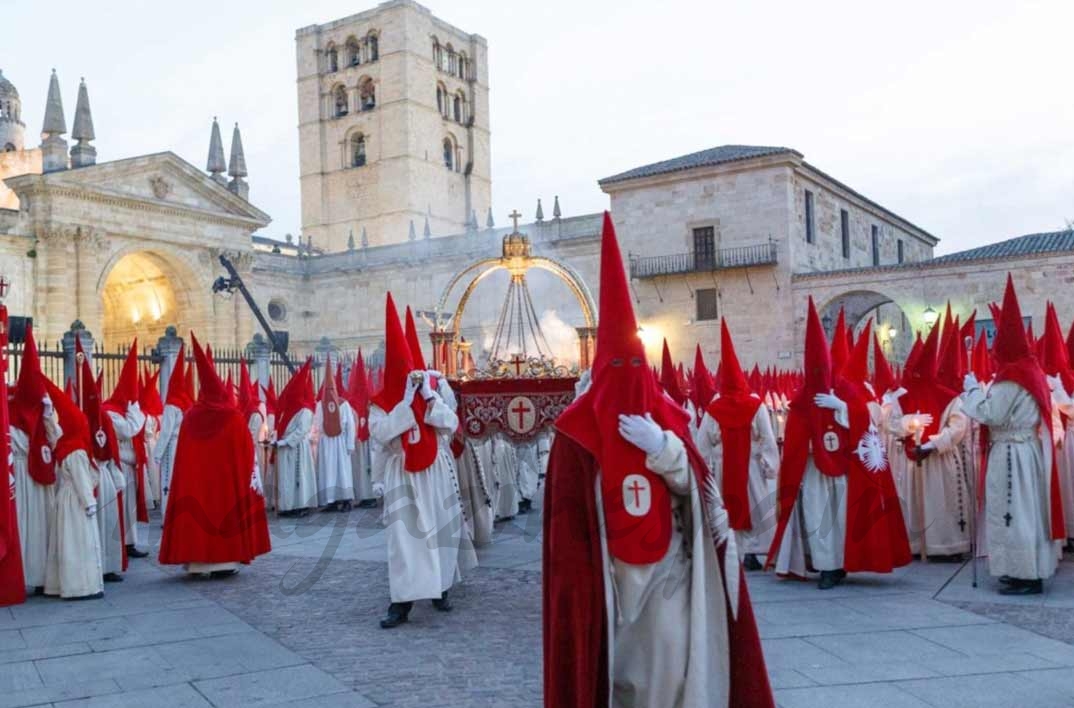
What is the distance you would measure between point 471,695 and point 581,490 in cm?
167

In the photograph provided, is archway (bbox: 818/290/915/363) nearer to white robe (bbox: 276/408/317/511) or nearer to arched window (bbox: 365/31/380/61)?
white robe (bbox: 276/408/317/511)

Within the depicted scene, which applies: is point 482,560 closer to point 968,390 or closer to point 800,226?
point 968,390

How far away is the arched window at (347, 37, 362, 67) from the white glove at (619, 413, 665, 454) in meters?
61.3

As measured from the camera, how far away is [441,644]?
237 inches

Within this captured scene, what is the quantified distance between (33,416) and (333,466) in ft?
20.1

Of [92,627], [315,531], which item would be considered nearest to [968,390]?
[92,627]

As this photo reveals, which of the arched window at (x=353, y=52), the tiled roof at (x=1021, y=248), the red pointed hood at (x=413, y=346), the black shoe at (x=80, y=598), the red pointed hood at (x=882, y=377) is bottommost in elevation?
the black shoe at (x=80, y=598)

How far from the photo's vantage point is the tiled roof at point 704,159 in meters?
30.2

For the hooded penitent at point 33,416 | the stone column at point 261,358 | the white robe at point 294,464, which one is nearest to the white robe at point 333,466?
the white robe at point 294,464

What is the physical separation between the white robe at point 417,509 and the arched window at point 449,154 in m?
58.8

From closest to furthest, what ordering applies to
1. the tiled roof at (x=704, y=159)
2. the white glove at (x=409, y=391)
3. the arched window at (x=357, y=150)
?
the white glove at (x=409, y=391)
the tiled roof at (x=704, y=159)
the arched window at (x=357, y=150)

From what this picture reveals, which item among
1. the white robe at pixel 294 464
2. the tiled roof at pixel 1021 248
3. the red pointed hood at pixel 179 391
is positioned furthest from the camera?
the tiled roof at pixel 1021 248

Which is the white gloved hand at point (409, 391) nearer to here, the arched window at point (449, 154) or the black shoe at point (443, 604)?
the black shoe at point (443, 604)

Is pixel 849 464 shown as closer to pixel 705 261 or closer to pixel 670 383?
pixel 670 383
